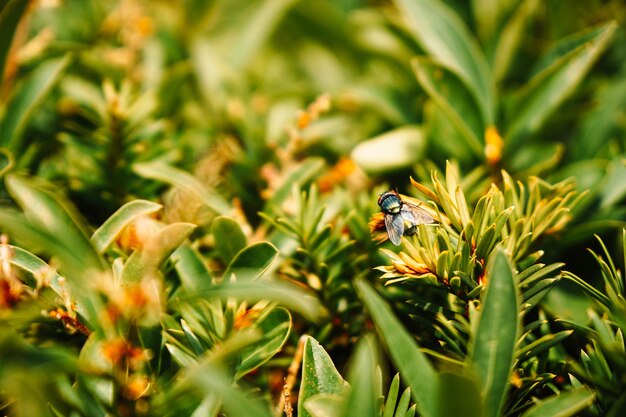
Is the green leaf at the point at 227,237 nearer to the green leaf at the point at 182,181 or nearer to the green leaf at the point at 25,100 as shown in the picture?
the green leaf at the point at 182,181

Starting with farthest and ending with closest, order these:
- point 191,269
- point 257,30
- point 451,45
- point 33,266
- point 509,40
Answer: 1. point 257,30
2. point 509,40
3. point 451,45
4. point 191,269
5. point 33,266

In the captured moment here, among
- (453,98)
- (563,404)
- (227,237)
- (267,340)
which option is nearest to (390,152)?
(453,98)

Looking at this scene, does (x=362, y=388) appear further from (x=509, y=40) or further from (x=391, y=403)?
(x=509, y=40)

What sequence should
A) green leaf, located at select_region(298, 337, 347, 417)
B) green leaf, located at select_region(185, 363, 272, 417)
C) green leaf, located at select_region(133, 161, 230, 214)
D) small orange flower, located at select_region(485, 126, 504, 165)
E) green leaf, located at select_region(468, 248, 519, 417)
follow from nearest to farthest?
green leaf, located at select_region(185, 363, 272, 417) → green leaf, located at select_region(468, 248, 519, 417) → green leaf, located at select_region(298, 337, 347, 417) → green leaf, located at select_region(133, 161, 230, 214) → small orange flower, located at select_region(485, 126, 504, 165)

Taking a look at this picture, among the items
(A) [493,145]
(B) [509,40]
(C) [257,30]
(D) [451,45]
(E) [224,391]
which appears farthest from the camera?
(C) [257,30]

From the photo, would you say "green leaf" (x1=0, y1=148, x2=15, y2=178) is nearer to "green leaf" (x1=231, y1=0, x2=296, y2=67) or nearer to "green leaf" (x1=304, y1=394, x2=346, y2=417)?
"green leaf" (x1=304, y1=394, x2=346, y2=417)

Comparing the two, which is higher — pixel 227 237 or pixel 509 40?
pixel 509 40

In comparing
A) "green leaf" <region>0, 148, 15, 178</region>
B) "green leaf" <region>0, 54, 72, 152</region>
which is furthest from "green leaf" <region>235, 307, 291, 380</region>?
"green leaf" <region>0, 54, 72, 152</region>
